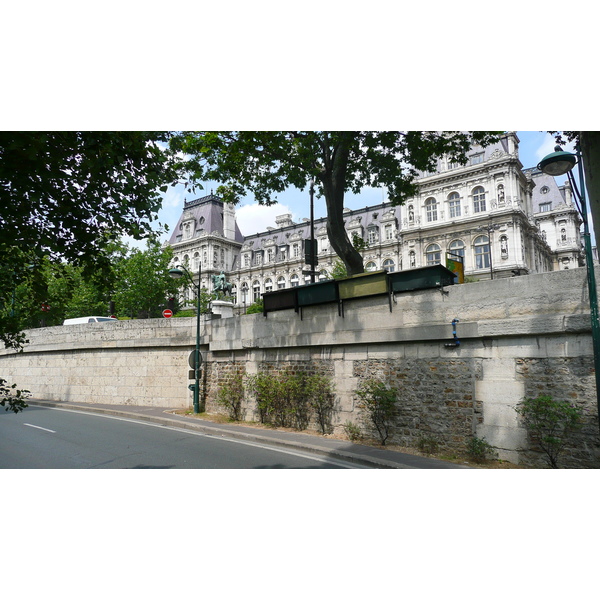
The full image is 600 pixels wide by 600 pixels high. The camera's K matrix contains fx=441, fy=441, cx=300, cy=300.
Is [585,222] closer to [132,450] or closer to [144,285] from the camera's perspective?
[132,450]

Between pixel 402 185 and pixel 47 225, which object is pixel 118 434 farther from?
pixel 402 185

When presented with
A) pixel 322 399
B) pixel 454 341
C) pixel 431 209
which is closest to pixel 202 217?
pixel 431 209

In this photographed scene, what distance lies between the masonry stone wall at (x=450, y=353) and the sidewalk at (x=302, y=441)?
26.9 inches

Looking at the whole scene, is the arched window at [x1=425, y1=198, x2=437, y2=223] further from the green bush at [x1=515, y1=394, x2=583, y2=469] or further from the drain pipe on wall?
the green bush at [x1=515, y1=394, x2=583, y2=469]

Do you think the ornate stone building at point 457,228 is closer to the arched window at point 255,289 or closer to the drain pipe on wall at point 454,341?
the arched window at point 255,289

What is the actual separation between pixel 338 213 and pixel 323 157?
1.56 metres

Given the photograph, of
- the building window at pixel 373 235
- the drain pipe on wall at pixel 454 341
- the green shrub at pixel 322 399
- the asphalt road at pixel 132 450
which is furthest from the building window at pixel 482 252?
the asphalt road at pixel 132 450

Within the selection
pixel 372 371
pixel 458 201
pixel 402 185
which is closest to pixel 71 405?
pixel 372 371

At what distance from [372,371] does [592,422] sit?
4.08 m

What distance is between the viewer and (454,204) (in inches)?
1634

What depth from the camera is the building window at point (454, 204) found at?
4128cm

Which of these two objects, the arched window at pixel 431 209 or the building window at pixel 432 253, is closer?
the building window at pixel 432 253

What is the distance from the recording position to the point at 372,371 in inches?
377

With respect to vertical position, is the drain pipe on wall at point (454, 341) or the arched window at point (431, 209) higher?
the arched window at point (431, 209)
